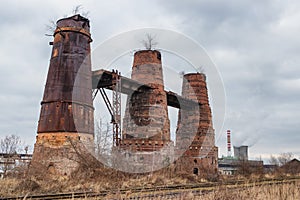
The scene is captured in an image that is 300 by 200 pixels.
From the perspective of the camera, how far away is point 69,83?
18.0 m

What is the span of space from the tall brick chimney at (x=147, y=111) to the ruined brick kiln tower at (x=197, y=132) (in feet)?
19.7

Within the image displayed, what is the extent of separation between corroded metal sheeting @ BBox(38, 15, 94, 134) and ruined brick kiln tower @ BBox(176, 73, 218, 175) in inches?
489

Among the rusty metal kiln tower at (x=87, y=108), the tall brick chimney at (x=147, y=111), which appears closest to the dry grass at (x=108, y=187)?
the rusty metal kiln tower at (x=87, y=108)

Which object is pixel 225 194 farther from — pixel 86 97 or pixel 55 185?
pixel 86 97

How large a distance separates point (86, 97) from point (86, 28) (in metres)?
4.23

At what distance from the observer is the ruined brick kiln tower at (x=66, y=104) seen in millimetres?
16828

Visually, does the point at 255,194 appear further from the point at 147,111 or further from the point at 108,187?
the point at 147,111

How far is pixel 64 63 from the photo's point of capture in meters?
18.5

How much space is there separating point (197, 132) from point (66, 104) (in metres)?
15.5

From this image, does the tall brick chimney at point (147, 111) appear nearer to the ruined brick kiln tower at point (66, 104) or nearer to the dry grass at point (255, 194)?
the ruined brick kiln tower at point (66, 104)

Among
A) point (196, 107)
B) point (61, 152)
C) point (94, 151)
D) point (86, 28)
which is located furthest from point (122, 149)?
point (196, 107)

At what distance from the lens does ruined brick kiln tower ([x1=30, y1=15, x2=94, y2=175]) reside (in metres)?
16.8

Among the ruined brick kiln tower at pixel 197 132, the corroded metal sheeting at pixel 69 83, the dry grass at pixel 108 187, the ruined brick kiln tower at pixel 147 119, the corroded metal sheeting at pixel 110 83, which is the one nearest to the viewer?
the dry grass at pixel 108 187

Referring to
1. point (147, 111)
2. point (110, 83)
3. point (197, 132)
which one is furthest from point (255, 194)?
point (197, 132)
